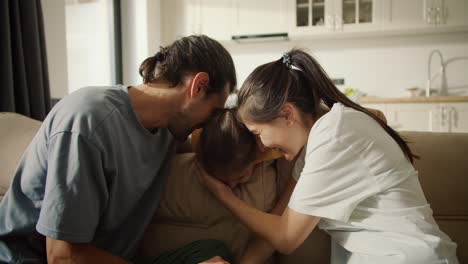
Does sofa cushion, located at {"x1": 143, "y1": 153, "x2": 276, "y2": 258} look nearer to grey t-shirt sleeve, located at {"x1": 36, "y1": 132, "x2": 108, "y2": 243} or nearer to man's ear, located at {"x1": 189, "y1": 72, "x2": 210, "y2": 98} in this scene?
man's ear, located at {"x1": 189, "y1": 72, "x2": 210, "y2": 98}

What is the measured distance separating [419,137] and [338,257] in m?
0.53

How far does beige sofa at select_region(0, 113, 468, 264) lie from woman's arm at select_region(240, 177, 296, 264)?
34 millimetres

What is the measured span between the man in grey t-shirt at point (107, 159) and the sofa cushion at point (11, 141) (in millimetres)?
329

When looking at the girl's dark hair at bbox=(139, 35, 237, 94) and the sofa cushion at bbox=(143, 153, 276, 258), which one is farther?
the sofa cushion at bbox=(143, 153, 276, 258)

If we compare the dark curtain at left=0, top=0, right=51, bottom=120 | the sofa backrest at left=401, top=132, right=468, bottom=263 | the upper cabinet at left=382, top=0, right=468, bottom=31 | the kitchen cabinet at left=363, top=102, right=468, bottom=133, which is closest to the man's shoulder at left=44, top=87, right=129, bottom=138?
the sofa backrest at left=401, top=132, right=468, bottom=263

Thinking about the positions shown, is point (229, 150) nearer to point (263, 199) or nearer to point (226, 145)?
point (226, 145)

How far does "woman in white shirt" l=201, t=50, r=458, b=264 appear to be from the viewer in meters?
0.84

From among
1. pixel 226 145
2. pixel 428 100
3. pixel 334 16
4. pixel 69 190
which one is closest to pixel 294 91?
pixel 226 145

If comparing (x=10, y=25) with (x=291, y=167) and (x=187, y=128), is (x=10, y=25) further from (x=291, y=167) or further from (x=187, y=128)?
(x=291, y=167)

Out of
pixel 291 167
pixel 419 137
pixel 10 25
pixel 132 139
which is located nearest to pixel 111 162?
pixel 132 139

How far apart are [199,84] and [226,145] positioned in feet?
0.65

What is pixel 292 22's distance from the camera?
378 centimetres

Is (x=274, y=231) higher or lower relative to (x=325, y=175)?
lower

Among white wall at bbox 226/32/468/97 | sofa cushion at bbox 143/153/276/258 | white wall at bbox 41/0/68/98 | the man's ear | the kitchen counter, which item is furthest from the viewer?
white wall at bbox 226/32/468/97
